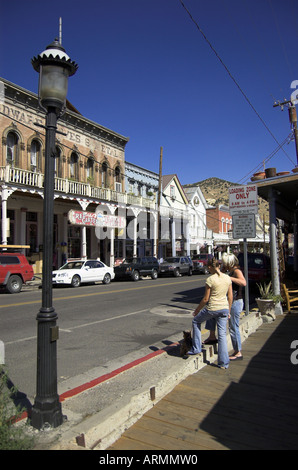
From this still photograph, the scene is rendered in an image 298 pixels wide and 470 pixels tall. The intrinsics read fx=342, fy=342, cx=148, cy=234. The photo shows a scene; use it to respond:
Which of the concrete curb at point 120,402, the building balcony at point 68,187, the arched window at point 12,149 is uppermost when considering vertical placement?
the arched window at point 12,149

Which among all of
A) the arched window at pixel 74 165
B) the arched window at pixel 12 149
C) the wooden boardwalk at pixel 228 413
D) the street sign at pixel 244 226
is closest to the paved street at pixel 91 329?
the wooden boardwalk at pixel 228 413

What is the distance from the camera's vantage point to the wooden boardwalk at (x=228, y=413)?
3119 millimetres

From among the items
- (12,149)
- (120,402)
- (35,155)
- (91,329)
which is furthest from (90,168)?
(120,402)

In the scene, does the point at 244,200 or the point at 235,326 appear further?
the point at 244,200

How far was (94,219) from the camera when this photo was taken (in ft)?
78.4

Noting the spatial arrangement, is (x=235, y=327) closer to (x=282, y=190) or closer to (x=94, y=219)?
(x=282, y=190)

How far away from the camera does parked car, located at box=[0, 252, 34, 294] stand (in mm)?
15070

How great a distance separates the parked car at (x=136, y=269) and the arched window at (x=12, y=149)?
9.20 metres

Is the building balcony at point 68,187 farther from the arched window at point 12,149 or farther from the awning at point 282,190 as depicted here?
the awning at point 282,190

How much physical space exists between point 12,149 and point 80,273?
8624 millimetres

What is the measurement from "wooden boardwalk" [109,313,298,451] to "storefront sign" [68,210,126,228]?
1773 cm

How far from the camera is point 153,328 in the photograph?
833 centimetres
